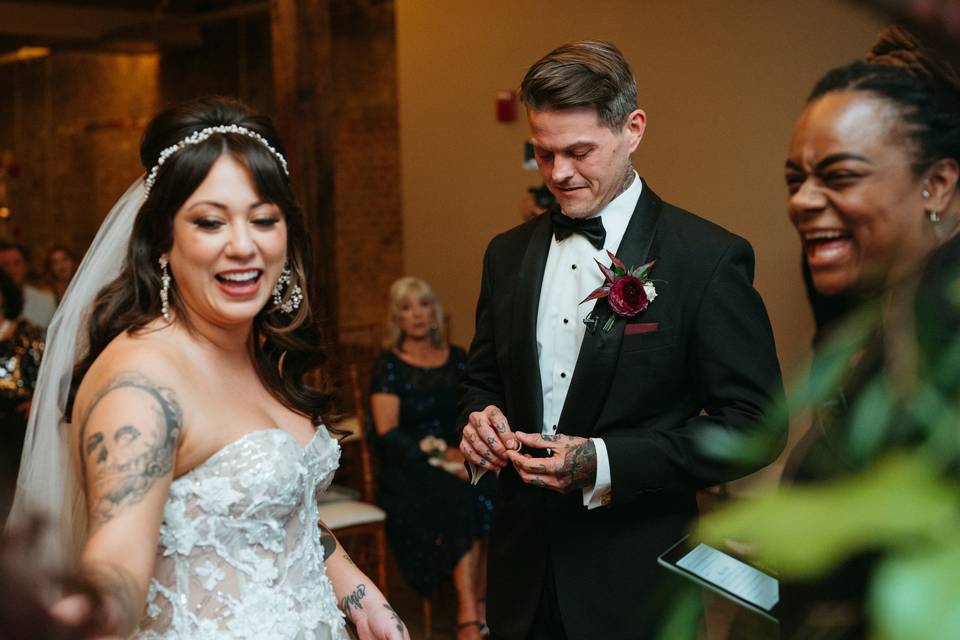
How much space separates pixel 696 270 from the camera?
90.3 inches

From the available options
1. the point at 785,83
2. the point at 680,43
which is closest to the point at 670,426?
the point at 785,83

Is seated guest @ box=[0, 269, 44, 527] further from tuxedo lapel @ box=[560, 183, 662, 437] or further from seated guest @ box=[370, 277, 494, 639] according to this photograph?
tuxedo lapel @ box=[560, 183, 662, 437]

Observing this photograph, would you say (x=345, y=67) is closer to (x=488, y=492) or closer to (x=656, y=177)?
(x=656, y=177)

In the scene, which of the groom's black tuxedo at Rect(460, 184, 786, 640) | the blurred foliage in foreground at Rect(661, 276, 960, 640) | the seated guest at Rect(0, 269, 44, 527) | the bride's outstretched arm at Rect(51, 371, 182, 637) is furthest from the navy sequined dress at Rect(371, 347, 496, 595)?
the blurred foliage in foreground at Rect(661, 276, 960, 640)

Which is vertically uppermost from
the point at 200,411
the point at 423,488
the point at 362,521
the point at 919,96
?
the point at 919,96

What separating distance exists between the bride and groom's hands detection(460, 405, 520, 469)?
308mm

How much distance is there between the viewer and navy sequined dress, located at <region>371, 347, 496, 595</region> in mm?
5129

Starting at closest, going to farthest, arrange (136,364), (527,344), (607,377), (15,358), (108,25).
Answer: (136,364), (607,377), (527,344), (15,358), (108,25)

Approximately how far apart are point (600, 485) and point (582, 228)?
1.89ft

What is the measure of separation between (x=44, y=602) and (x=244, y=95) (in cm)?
1226

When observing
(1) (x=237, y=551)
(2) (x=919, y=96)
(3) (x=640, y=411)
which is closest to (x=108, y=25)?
(3) (x=640, y=411)

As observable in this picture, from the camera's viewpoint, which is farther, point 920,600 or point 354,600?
point 354,600

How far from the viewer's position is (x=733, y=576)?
1.20 m

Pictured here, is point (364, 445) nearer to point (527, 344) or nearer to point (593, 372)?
point (527, 344)
